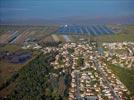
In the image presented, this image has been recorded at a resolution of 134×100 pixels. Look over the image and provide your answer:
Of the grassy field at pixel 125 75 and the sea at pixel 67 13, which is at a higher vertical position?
the sea at pixel 67 13

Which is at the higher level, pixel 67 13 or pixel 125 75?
pixel 67 13

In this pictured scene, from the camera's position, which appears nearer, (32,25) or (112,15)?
(32,25)

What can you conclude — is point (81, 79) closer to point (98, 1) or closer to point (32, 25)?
point (32, 25)

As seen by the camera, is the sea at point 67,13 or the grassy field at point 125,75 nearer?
the grassy field at point 125,75

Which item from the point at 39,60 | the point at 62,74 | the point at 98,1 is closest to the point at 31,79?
the point at 62,74

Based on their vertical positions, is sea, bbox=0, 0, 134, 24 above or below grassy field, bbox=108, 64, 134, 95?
above

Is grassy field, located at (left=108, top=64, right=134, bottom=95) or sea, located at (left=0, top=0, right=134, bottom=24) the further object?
sea, located at (left=0, top=0, right=134, bottom=24)

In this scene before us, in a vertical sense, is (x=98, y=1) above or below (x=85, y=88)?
above

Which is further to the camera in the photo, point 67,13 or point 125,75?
point 67,13
